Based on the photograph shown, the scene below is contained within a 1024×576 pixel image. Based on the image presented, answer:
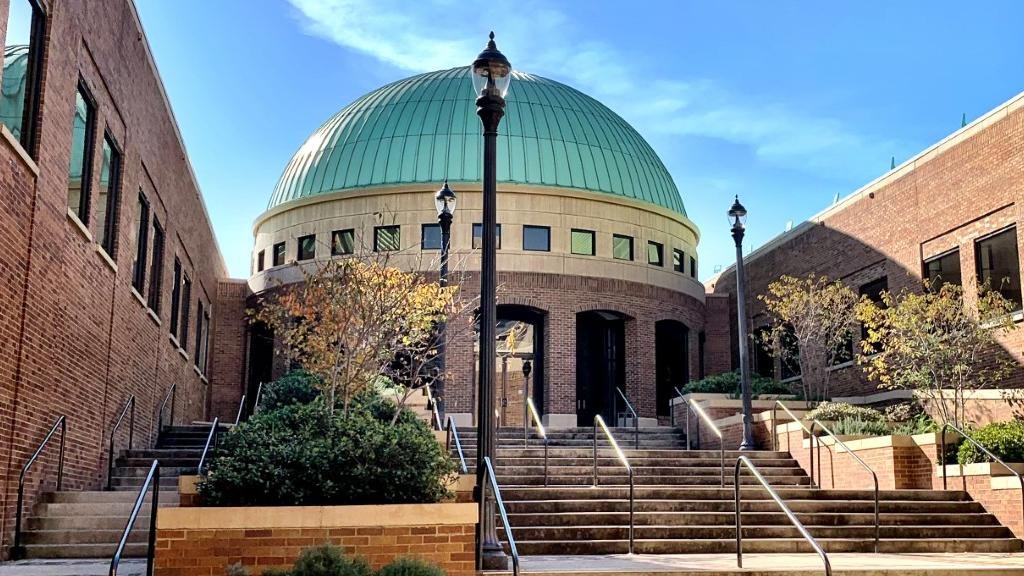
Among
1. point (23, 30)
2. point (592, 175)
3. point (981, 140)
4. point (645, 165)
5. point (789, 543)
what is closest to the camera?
point (23, 30)

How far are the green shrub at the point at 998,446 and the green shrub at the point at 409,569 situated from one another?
10837mm

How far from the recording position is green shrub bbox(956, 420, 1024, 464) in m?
16.2

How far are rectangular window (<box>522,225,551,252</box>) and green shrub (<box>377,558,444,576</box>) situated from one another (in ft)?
79.9

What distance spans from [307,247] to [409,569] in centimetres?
2665

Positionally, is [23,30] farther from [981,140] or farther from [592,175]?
[592,175]

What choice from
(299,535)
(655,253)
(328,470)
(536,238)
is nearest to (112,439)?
(328,470)

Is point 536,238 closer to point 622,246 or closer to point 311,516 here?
point 622,246

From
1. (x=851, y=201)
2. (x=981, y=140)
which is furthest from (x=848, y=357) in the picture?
(x=981, y=140)

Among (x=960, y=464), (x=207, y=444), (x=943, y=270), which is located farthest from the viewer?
(x=943, y=270)

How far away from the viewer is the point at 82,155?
16047 millimetres

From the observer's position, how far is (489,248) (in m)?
11.5

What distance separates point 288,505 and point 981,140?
19110 millimetres

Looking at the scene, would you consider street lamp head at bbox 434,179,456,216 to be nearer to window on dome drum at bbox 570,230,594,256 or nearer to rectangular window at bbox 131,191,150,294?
rectangular window at bbox 131,191,150,294

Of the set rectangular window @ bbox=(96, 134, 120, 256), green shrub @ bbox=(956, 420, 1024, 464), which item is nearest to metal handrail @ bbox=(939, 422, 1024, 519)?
green shrub @ bbox=(956, 420, 1024, 464)
